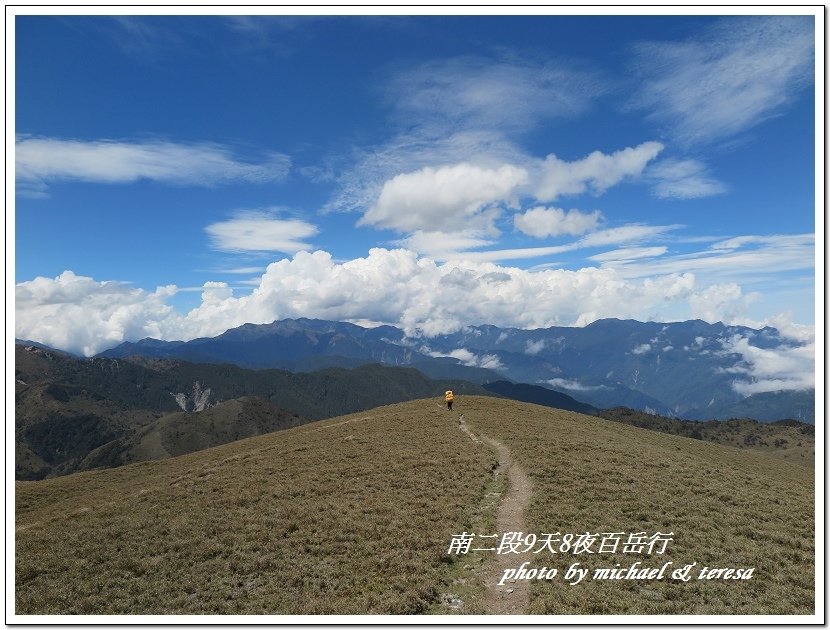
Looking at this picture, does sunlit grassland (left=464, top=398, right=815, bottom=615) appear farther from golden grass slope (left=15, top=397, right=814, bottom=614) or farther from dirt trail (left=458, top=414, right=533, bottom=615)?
dirt trail (left=458, top=414, right=533, bottom=615)

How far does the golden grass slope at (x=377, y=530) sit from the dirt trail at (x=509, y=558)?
505mm

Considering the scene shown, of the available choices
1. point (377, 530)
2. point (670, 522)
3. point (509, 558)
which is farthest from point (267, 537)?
point (670, 522)

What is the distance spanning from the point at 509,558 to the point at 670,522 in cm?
931

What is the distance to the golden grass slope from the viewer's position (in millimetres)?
15562

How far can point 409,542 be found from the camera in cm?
1948

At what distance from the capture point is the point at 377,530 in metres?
21.0

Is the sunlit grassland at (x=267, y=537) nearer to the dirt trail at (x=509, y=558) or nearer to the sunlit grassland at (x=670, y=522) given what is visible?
the dirt trail at (x=509, y=558)

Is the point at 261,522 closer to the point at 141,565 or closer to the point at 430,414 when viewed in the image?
the point at 141,565

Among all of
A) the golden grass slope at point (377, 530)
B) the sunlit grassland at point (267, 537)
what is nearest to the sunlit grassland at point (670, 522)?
the golden grass slope at point (377, 530)

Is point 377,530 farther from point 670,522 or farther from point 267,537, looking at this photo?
point 670,522

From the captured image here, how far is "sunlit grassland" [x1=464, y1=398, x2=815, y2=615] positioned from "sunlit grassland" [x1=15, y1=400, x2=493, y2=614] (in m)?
4.64

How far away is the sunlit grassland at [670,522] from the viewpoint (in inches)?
589

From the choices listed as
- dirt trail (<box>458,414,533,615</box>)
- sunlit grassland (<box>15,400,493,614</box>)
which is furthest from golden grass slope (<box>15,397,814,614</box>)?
dirt trail (<box>458,414,533,615</box>)
